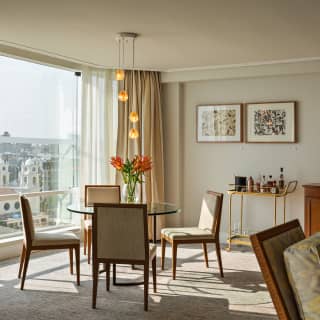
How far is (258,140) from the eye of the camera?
6754 mm

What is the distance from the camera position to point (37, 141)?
641 centimetres

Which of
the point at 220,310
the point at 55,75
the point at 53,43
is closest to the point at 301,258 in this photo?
the point at 220,310

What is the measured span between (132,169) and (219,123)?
2353 millimetres

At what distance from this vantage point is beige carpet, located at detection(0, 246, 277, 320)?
393 centimetres

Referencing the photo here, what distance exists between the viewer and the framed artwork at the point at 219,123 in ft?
22.6

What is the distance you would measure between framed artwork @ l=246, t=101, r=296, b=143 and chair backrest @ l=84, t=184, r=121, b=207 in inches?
81.7

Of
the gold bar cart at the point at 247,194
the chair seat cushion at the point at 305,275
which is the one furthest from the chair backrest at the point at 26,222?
the chair seat cushion at the point at 305,275

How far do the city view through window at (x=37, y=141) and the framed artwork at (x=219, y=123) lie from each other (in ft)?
5.88

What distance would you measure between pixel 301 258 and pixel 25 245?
309 centimetres

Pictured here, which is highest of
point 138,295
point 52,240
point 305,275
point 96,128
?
point 96,128

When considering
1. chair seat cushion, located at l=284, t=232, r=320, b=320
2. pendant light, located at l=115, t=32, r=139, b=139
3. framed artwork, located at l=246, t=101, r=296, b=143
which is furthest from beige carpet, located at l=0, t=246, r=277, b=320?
framed artwork, located at l=246, t=101, r=296, b=143

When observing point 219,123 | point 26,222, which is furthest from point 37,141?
point 219,123

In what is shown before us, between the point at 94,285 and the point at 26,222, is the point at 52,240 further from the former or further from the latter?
the point at 94,285

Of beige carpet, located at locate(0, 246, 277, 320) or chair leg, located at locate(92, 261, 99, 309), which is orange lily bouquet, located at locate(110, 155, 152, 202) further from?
chair leg, located at locate(92, 261, 99, 309)
